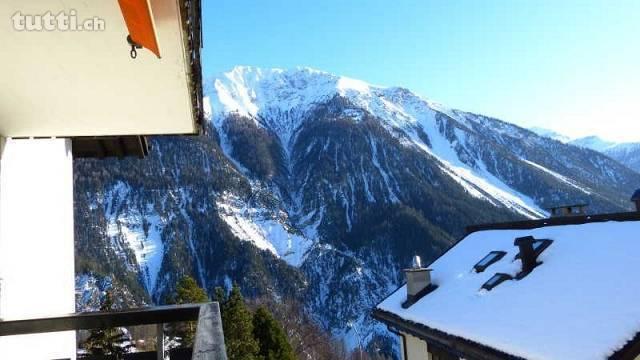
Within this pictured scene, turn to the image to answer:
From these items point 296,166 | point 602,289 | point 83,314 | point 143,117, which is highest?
point 296,166

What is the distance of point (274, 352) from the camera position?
24.0 meters

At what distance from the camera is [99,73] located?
8.24 ft

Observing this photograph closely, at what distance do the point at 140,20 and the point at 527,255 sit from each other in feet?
33.3

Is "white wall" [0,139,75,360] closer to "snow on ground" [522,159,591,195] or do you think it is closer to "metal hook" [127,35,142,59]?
"metal hook" [127,35,142,59]

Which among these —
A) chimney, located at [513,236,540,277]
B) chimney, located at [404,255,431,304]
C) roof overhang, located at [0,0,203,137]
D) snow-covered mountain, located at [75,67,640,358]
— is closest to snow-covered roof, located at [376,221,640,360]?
chimney, located at [513,236,540,277]

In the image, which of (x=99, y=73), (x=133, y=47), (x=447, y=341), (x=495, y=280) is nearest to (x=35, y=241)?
(x=99, y=73)

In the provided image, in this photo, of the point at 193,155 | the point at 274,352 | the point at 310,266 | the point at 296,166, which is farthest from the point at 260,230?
the point at 274,352

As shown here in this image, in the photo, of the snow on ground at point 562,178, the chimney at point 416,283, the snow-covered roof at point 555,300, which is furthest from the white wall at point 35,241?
the snow on ground at point 562,178

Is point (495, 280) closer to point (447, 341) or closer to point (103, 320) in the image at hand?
point (447, 341)

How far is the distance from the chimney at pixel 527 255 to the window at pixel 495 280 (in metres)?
0.31

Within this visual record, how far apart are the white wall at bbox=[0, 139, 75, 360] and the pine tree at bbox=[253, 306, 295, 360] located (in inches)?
744

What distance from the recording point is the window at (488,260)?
1203 centimetres

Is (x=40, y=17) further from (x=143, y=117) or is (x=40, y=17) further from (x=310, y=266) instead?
(x=310, y=266)

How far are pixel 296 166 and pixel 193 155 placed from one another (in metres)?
35.4
